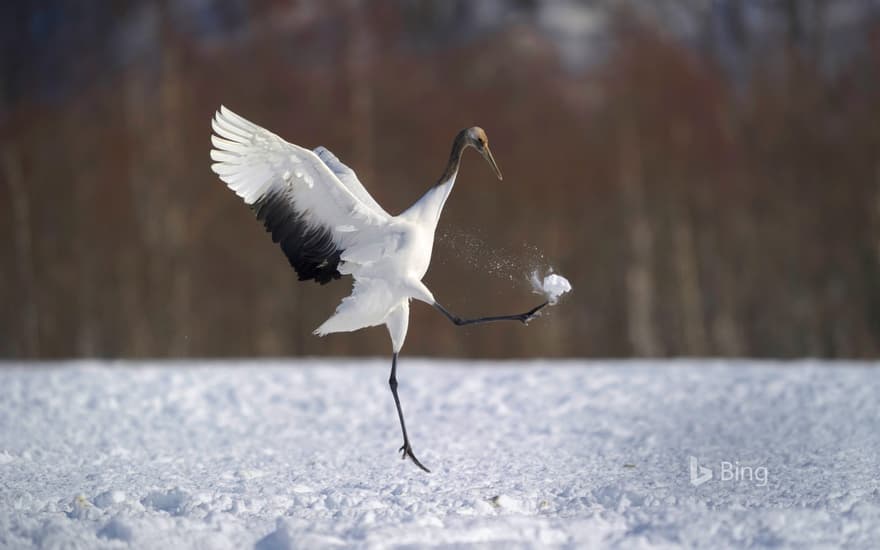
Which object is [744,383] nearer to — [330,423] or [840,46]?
[330,423]

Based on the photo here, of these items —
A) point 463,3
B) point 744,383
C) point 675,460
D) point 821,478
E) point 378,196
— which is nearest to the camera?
point 821,478

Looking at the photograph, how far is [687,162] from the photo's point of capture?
12477mm

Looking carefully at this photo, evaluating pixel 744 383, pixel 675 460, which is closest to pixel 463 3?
pixel 744 383

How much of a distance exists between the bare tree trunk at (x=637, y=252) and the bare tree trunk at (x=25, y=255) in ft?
24.7

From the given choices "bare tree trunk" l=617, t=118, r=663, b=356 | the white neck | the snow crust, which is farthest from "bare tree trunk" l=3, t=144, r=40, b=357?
the snow crust

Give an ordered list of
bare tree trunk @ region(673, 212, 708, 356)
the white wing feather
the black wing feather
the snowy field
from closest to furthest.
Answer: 1. the snowy field
2. the white wing feather
3. the black wing feather
4. bare tree trunk @ region(673, 212, 708, 356)

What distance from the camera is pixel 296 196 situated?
4996 mm

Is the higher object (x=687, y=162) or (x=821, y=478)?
(x=687, y=162)

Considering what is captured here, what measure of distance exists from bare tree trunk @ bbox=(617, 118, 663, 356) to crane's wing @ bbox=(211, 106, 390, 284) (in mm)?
7672

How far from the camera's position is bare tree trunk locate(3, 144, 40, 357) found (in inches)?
463

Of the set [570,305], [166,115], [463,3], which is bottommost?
[570,305]

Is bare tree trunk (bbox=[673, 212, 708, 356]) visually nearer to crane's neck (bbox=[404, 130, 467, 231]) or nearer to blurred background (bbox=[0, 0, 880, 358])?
blurred background (bbox=[0, 0, 880, 358])

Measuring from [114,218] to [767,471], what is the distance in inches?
361

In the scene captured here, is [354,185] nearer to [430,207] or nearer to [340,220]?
[340,220]
